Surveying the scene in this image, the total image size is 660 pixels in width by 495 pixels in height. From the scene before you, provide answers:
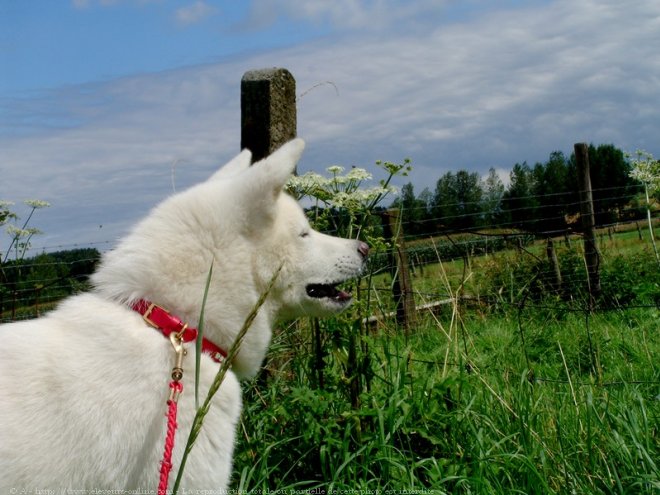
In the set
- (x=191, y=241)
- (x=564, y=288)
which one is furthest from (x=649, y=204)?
(x=191, y=241)

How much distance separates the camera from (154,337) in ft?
7.79

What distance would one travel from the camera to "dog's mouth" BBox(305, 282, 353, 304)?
291 cm

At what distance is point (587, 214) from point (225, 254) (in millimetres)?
8096

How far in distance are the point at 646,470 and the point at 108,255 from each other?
2.46 metres

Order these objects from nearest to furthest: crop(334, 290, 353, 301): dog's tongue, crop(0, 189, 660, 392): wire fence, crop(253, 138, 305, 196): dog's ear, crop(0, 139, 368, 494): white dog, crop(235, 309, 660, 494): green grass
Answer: crop(0, 139, 368, 494): white dog → crop(253, 138, 305, 196): dog's ear → crop(235, 309, 660, 494): green grass → crop(334, 290, 353, 301): dog's tongue → crop(0, 189, 660, 392): wire fence

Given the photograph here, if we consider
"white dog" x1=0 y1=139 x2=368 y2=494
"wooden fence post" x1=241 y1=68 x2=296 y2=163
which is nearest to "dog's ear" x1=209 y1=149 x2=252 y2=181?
"white dog" x1=0 y1=139 x2=368 y2=494

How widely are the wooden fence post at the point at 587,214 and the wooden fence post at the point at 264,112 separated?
5.82 metres

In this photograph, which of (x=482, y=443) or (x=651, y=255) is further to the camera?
(x=651, y=255)

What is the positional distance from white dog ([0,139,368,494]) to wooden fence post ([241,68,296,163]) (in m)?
1.33

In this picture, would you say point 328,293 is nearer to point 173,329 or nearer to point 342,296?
point 342,296

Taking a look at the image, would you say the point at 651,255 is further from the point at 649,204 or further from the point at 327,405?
the point at 327,405

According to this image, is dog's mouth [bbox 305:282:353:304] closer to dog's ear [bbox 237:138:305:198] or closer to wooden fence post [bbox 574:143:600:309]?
dog's ear [bbox 237:138:305:198]

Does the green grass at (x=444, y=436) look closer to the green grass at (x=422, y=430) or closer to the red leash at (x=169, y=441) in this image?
the green grass at (x=422, y=430)

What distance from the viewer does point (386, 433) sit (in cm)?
325
